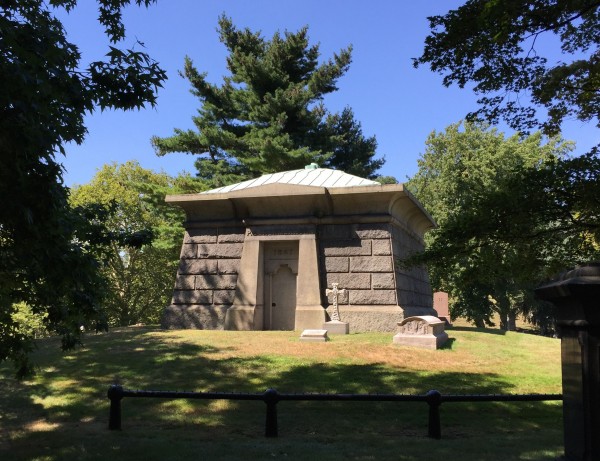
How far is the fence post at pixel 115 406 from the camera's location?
23.2 feet

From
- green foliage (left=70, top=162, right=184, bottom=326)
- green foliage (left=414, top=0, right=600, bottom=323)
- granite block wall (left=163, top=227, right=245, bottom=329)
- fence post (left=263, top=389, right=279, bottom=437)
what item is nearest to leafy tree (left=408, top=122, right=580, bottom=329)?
green foliage (left=414, top=0, right=600, bottom=323)

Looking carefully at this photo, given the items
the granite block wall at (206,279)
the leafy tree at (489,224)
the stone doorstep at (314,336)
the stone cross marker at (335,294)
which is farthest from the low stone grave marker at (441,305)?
the stone doorstep at (314,336)

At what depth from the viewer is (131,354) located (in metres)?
11.7

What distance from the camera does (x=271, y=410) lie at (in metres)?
6.77

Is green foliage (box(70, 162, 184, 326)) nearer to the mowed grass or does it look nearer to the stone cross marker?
the stone cross marker

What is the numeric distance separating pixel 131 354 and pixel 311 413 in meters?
5.48

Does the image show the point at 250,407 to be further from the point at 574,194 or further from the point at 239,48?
the point at 239,48

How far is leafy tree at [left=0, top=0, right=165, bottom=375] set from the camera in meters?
4.55

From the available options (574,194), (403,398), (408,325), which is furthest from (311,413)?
(408,325)

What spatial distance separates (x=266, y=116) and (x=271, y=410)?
25.4 meters

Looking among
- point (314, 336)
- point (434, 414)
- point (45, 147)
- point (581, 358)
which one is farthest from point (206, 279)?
point (581, 358)

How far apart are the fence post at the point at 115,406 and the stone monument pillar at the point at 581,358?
5.38 meters

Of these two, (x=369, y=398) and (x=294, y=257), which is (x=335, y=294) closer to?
(x=294, y=257)

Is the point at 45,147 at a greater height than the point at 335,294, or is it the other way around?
the point at 45,147
